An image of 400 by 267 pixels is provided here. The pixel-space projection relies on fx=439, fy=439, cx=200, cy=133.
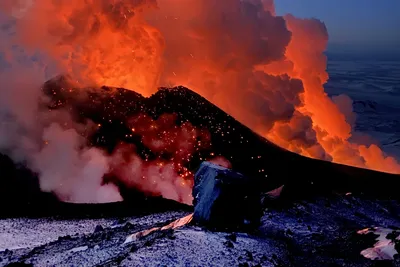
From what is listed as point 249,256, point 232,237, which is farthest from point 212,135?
point 249,256

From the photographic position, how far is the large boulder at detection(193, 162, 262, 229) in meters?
12.7

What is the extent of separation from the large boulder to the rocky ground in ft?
1.37

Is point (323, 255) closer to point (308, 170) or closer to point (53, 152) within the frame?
point (308, 170)

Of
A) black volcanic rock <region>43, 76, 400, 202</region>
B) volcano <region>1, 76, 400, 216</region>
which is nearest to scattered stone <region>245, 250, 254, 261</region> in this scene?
volcano <region>1, 76, 400, 216</region>

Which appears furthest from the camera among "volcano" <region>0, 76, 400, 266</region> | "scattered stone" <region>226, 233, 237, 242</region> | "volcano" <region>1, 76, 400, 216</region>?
"volcano" <region>1, 76, 400, 216</region>

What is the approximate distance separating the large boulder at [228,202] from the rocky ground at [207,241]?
42 centimetres

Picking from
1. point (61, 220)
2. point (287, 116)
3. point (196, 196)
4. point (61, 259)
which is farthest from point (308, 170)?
point (61, 259)

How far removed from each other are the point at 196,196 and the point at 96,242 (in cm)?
330

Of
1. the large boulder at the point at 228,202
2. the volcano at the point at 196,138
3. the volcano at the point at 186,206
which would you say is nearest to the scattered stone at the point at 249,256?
the volcano at the point at 186,206

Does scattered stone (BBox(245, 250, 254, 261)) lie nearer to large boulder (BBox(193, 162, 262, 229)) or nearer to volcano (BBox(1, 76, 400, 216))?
large boulder (BBox(193, 162, 262, 229))

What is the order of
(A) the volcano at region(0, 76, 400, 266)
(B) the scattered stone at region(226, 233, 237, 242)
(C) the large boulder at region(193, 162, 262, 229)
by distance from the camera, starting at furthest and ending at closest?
(C) the large boulder at region(193, 162, 262, 229) → (B) the scattered stone at region(226, 233, 237, 242) → (A) the volcano at region(0, 76, 400, 266)

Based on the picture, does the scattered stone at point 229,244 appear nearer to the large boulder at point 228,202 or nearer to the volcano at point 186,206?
the volcano at point 186,206

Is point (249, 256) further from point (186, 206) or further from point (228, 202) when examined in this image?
point (186, 206)

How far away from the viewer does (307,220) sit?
51.0 feet
